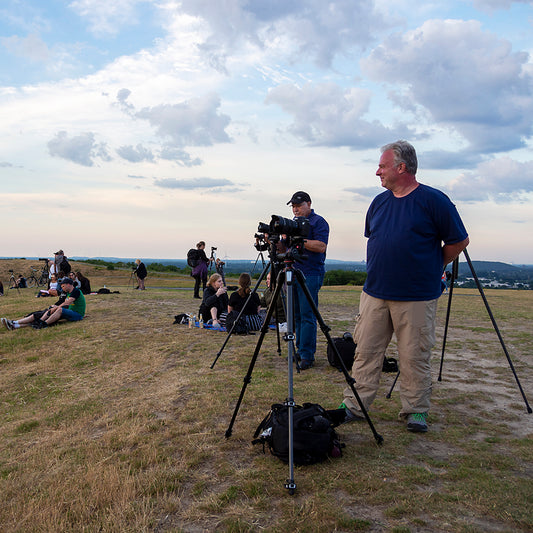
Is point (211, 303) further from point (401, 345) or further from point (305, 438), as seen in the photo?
point (305, 438)

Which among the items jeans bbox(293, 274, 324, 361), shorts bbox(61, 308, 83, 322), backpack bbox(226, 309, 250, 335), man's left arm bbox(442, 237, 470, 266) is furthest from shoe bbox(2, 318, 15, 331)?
man's left arm bbox(442, 237, 470, 266)

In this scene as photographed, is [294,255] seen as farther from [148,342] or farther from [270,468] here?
[148,342]

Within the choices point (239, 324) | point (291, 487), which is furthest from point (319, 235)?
point (239, 324)

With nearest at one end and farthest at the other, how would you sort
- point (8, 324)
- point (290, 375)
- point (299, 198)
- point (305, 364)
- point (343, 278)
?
1. point (290, 375)
2. point (299, 198)
3. point (305, 364)
4. point (8, 324)
5. point (343, 278)

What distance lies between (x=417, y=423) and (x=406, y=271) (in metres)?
1.51

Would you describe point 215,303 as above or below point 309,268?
below

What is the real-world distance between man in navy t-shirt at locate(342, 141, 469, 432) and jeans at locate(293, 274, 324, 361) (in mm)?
2059

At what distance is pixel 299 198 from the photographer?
6215 mm

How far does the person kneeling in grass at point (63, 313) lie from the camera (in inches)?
463

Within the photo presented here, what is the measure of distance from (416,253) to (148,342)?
22.4 ft

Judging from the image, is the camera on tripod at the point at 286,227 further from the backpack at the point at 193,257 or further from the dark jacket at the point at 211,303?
the backpack at the point at 193,257

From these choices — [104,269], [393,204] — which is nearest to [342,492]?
[393,204]

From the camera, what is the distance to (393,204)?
13.7 ft

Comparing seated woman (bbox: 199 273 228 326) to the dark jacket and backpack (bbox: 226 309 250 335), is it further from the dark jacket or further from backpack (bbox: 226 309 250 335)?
backpack (bbox: 226 309 250 335)
